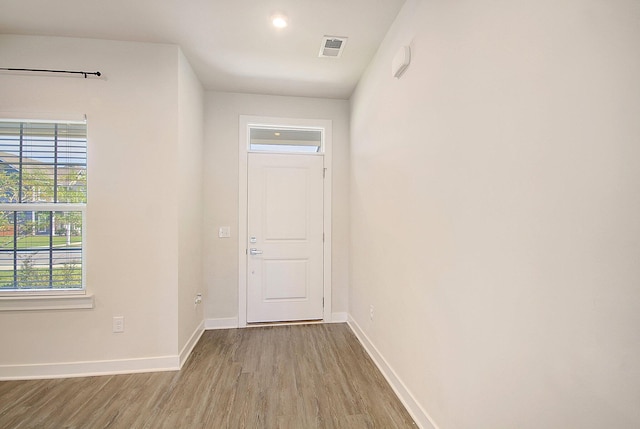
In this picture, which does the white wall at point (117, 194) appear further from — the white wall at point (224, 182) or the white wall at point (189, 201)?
the white wall at point (224, 182)

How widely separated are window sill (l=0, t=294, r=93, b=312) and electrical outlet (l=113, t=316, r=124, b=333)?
0.75 feet

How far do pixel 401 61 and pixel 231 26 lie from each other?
136cm

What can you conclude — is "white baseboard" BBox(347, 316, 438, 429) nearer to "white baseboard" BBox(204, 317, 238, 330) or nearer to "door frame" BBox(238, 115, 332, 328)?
"door frame" BBox(238, 115, 332, 328)

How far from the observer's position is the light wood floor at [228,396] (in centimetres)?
178

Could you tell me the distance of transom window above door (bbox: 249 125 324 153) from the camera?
136 inches

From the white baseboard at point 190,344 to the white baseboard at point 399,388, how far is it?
1.71 meters

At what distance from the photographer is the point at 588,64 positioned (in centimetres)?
78

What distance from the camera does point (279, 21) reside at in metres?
2.10

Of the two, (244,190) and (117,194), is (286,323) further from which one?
(117,194)

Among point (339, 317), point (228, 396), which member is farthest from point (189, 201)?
point (339, 317)

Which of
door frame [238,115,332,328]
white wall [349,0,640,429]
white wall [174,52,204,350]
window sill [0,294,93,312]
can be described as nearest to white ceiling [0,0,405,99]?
white wall [174,52,204,350]

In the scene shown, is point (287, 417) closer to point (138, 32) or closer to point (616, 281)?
point (616, 281)

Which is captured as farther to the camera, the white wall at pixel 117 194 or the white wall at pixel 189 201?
the white wall at pixel 189 201

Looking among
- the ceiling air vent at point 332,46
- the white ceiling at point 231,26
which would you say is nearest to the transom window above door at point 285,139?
the white ceiling at point 231,26
